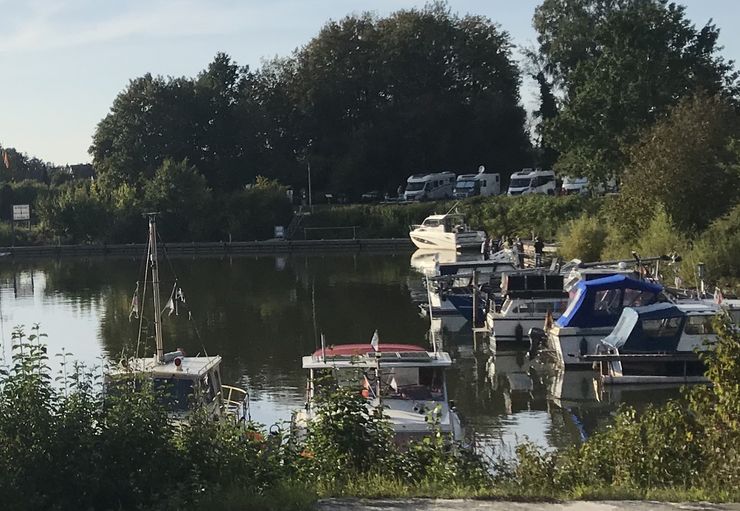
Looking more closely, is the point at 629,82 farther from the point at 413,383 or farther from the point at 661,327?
the point at 413,383

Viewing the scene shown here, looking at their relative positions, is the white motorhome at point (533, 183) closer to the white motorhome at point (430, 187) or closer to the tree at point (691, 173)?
the white motorhome at point (430, 187)

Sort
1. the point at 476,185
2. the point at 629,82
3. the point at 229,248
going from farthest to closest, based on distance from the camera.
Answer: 1. the point at 476,185
2. the point at 229,248
3. the point at 629,82

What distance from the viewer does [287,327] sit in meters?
36.1

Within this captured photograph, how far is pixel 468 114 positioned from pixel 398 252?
21687mm

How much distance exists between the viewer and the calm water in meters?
23.1

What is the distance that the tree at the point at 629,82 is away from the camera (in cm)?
5247

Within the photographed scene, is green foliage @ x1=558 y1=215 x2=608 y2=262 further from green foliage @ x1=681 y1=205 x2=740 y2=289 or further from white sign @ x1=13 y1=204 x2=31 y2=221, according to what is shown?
white sign @ x1=13 y1=204 x2=31 y2=221

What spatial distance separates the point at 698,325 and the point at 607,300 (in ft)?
9.17

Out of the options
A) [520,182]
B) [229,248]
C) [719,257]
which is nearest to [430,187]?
[520,182]

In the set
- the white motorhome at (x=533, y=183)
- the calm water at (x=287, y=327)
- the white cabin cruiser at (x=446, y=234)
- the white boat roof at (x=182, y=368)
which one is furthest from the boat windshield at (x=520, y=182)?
the white boat roof at (x=182, y=368)

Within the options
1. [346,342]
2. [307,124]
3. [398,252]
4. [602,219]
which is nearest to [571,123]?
[602,219]

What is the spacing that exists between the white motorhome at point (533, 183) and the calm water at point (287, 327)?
1496 cm

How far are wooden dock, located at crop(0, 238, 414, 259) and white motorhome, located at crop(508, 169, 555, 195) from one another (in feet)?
32.9

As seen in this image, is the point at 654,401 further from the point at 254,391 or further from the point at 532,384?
the point at 254,391
